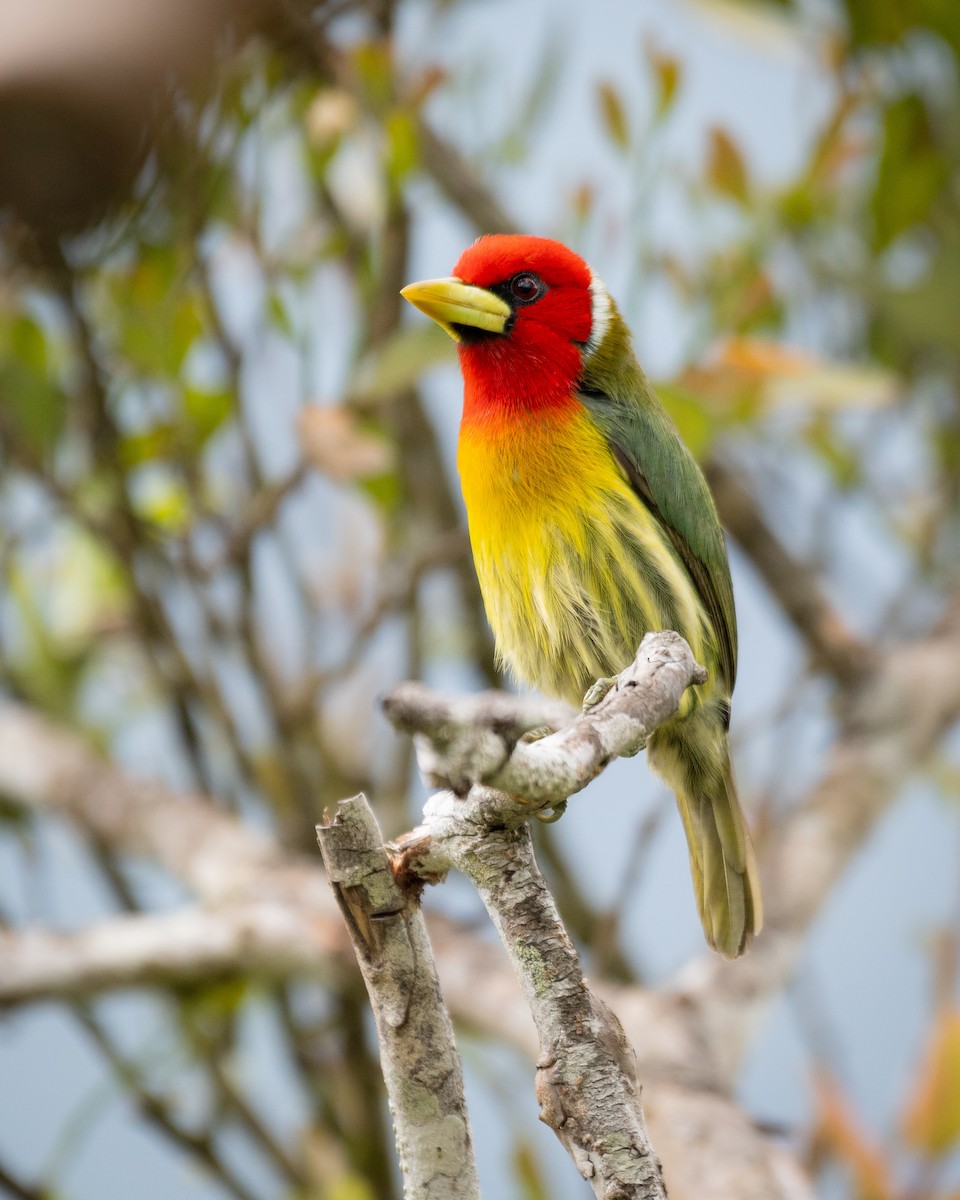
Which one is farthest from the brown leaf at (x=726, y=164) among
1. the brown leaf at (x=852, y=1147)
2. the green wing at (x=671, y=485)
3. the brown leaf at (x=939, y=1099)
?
the brown leaf at (x=852, y=1147)

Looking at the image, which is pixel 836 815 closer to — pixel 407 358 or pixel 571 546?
pixel 571 546

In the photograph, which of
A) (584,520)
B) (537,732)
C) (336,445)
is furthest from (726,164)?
(537,732)

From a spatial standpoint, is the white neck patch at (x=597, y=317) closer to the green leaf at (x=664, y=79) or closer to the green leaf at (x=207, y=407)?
the green leaf at (x=664, y=79)

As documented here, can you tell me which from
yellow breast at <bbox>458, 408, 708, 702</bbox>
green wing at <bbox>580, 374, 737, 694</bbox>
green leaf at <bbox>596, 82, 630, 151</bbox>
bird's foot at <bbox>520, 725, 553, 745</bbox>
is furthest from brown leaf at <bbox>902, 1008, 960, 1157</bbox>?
green leaf at <bbox>596, 82, 630, 151</bbox>

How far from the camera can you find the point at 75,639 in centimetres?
257

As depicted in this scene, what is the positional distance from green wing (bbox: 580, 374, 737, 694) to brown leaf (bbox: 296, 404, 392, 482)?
0.37 m

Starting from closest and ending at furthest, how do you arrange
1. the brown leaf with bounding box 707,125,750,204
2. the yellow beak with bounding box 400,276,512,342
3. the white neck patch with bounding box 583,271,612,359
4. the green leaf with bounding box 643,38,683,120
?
the yellow beak with bounding box 400,276,512,342
the white neck patch with bounding box 583,271,612,359
the green leaf with bounding box 643,38,683,120
the brown leaf with bounding box 707,125,750,204

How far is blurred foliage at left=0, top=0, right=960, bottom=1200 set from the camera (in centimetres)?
189

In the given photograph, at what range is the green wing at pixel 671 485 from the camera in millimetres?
1485

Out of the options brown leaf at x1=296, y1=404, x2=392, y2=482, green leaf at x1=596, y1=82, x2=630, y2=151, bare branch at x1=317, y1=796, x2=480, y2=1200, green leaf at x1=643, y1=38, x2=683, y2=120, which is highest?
green leaf at x1=596, y1=82, x2=630, y2=151

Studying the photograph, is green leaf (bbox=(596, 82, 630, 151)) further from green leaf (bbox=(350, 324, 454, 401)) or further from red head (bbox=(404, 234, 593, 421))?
red head (bbox=(404, 234, 593, 421))

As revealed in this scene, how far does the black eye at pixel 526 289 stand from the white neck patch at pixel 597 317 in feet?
0.27

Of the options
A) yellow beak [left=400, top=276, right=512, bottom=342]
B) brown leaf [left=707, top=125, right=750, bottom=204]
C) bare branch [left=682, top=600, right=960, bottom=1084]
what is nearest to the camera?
yellow beak [left=400, top=276, right=512, bottom=342]

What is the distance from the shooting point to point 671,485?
1519mm
